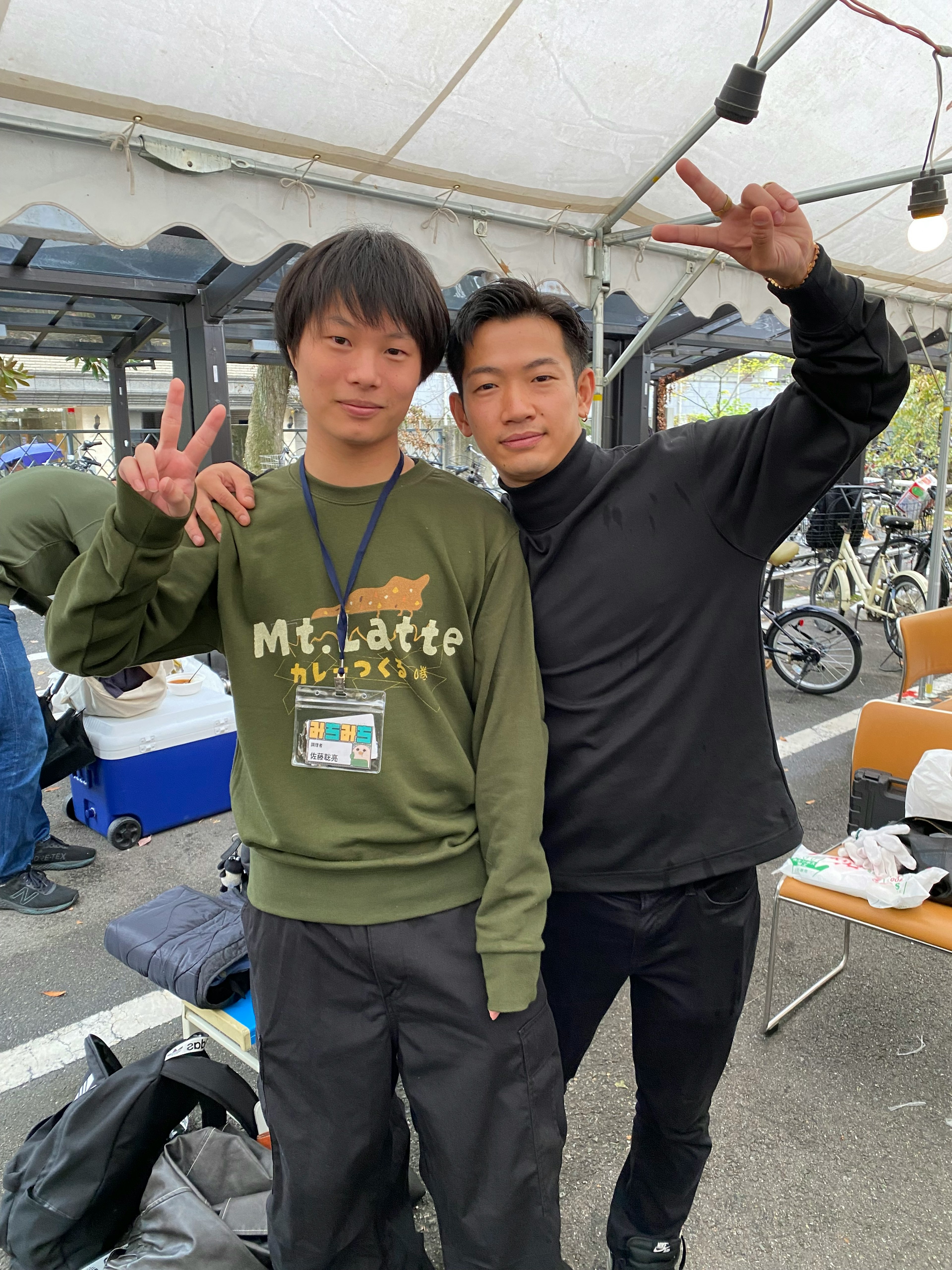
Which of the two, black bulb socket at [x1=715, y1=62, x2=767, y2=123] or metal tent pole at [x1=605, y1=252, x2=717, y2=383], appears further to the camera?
metal tent pole at [x1=605, y1=252, x2=717, y2=383]

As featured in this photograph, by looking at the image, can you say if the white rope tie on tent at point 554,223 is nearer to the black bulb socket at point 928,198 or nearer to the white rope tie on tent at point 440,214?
the white rope tie on tent at point 440,214

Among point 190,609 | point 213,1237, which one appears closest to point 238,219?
point 190,609

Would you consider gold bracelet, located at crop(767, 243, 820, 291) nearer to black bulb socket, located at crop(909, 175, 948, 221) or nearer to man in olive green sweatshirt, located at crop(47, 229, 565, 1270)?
man in olive green sweatshirt, located at crop(47, 229, 565, 1270)

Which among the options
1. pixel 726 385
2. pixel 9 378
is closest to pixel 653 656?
pixel 9 378

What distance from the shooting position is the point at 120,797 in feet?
12.8

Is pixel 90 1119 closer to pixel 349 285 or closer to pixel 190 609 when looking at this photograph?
pixel 190 609

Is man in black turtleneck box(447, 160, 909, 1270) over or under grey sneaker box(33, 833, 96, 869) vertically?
over

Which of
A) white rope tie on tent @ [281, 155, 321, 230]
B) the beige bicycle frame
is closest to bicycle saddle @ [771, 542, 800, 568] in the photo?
the beige bicycle frame

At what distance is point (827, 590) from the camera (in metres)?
8.47

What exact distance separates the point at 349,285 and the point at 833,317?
27.3 inches

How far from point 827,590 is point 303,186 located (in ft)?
23.1

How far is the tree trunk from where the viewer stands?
1043 centimetres

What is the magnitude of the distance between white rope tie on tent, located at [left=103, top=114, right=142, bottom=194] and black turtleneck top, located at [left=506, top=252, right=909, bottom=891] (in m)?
2.03

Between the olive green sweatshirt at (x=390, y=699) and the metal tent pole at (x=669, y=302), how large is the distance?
3.09 meters
